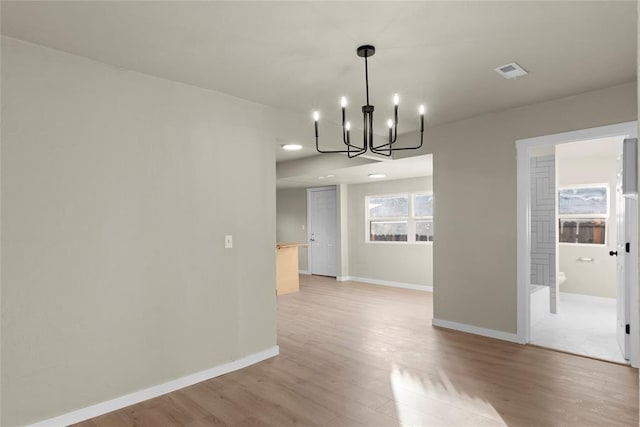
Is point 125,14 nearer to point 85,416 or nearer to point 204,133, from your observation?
point 204,133

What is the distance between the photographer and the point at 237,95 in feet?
11.1

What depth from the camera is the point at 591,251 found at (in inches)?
240

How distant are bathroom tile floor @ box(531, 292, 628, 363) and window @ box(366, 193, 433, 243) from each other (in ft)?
8.43

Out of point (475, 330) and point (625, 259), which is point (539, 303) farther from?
point (625, 259)

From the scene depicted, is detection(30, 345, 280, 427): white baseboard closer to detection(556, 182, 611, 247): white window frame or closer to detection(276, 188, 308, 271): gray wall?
detection(556, 182, 611, 247): white window frame

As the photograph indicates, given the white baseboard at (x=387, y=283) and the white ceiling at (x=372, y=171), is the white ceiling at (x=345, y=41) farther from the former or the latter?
the white baseboard at (x=387, y=283)

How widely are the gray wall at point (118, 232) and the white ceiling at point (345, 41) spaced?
267 millimetres

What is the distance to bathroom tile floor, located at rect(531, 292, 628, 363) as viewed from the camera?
12.3ft

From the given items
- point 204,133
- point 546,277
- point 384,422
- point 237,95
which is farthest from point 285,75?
point 546,277

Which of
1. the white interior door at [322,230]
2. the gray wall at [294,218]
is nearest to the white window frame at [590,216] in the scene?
the white interior door at [322,230]

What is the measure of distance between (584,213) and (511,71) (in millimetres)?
4519

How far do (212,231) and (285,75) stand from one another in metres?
1.40

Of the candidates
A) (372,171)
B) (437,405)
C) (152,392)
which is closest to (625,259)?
(437,405)

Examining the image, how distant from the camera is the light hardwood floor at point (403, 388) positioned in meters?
2.48
